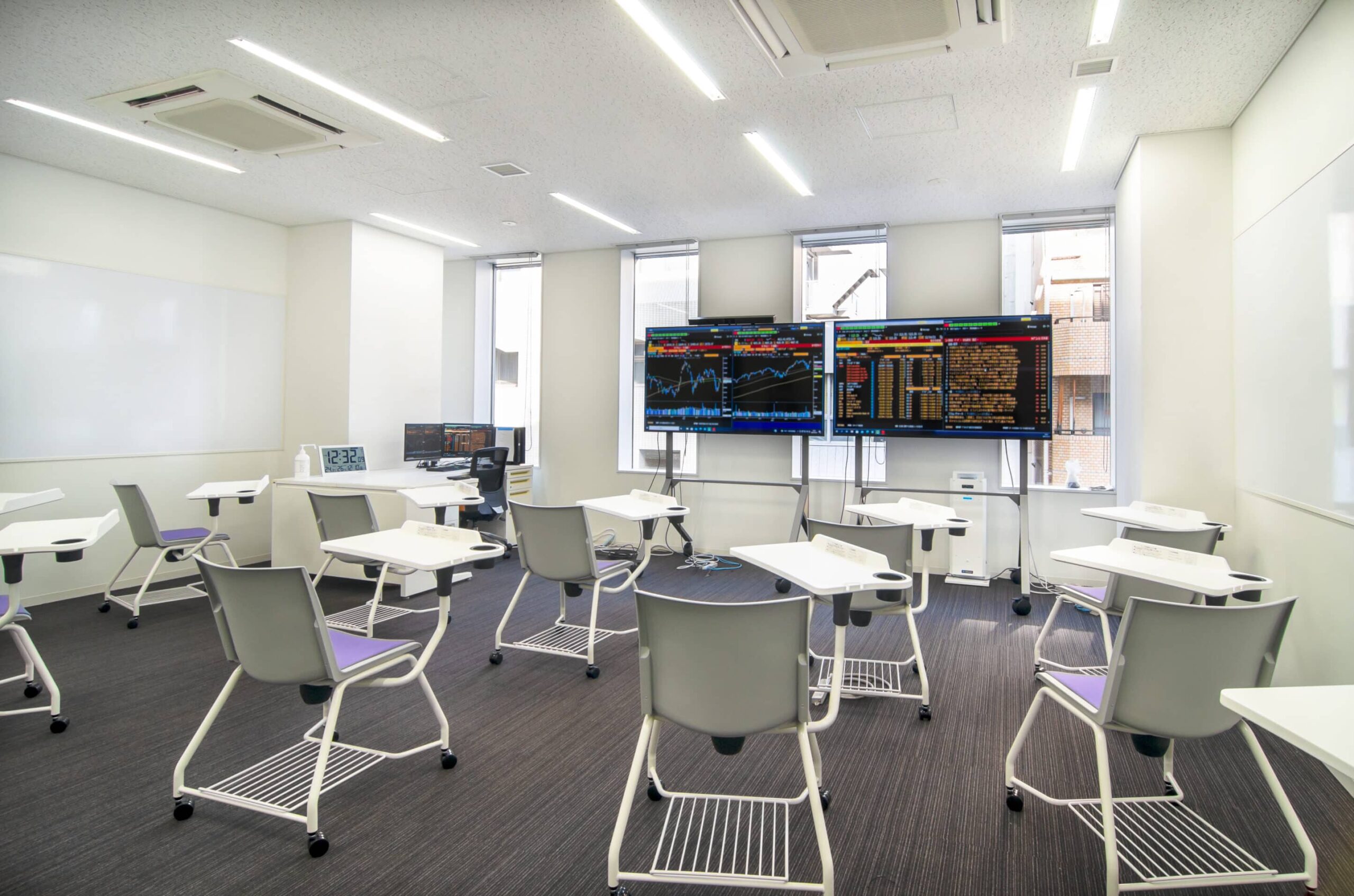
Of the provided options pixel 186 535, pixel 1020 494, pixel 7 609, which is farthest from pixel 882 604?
pixel 186 535

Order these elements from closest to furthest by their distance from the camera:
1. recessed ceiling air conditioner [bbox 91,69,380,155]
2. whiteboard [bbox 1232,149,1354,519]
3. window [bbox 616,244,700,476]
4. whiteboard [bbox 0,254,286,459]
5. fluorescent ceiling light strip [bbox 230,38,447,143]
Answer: whiteboard [bbox 1232,149,1354,519] < fluorescent ceiling light strip [bbox 230,38,447,143] < recessed ceiling air conditioner [bbox 91,69,380,155] < whiteboard [bbox 0,254,286,459] < window [bbox 616,244,700,476]

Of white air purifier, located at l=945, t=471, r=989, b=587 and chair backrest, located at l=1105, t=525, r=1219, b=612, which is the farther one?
white air purifier, located at l=945, t=471, r=989, b=587

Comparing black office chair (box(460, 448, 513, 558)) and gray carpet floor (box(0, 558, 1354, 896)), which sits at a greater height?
black office chair (box(460, 448, 513, 558))

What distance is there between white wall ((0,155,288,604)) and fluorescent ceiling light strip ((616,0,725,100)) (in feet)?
14.8

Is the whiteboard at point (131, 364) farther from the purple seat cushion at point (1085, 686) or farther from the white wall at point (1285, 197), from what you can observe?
the white wall at point (1285, 197)

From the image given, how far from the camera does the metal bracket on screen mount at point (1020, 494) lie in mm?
4680

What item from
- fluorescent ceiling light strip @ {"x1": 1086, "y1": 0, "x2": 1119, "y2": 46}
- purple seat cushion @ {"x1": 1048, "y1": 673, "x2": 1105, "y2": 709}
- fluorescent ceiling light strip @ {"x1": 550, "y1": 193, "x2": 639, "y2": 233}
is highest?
fluorescent ceiling light strip @ {"x1": 550, "y1": 193, "x2": 639, "y2": 233}

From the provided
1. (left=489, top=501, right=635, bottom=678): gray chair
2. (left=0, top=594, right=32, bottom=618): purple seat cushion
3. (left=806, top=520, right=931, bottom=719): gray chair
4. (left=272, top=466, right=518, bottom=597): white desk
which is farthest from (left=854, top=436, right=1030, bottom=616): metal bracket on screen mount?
(left=0, top=594, right=32, bottom=618): purple seat cushion

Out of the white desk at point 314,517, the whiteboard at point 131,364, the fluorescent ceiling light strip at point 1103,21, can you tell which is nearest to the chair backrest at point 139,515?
the white desk at point 314,517

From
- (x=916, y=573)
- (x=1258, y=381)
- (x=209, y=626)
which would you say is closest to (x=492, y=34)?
(x=209, y=626)

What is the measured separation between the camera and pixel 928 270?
5.90 m

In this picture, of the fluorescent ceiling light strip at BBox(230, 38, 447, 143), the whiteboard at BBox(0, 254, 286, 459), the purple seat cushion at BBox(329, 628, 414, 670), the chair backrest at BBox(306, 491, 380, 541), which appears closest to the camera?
the purple seat cushion at BBox(329, 628, 414, 670)

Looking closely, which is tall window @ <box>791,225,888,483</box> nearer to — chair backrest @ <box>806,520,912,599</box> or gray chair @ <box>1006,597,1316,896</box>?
chair backrest @ <box>806,520,912,599</box>

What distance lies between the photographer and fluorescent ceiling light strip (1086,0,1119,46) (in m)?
2.78
